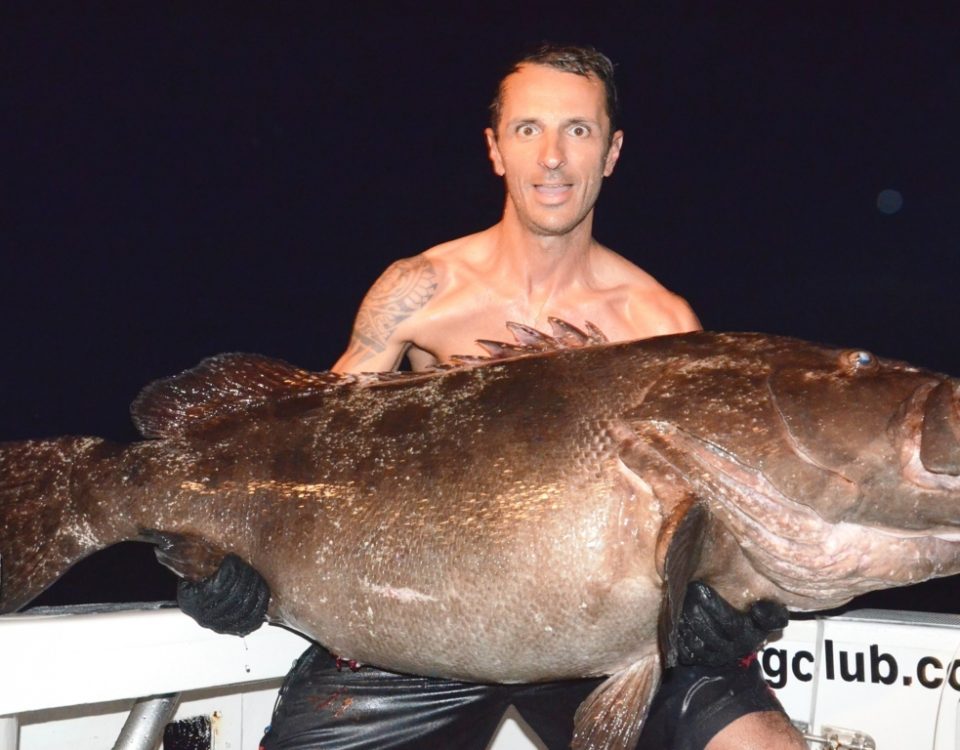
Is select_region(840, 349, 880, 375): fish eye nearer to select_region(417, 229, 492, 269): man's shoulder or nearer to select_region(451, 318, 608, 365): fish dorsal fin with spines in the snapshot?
select_region(451, 318, 608, 365): fish dorsal fin with spines

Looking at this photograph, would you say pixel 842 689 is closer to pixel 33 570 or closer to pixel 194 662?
pixel 194 662

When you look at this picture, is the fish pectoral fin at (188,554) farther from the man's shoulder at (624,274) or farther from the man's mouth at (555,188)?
the man's shoulder at (624,274)

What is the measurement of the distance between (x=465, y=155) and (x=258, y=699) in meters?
43.0

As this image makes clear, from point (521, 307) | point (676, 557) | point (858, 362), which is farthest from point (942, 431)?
point (521, 307)

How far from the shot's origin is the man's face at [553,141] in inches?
171

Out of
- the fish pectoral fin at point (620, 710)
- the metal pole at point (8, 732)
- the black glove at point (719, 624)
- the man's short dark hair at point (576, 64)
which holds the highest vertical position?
the man's short dark hair at point (576, 64)

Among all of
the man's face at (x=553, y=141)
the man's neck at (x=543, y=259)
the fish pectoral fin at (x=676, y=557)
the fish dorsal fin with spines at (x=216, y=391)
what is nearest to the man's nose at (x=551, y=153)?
the man's face at (x=553, y=141)

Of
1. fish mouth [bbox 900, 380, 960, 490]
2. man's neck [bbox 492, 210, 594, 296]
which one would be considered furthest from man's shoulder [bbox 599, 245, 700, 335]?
fish mouth [bbox 900, 380, 960, 490]

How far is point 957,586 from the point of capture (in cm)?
2808

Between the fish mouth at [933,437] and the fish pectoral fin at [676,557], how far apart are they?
0.54m

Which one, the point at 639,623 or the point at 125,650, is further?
Answer: the point at 125,650

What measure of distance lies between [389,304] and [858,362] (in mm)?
2319

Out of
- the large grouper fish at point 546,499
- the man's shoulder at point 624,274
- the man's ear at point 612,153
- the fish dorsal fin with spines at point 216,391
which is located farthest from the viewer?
the man's shoulder at point 624,274

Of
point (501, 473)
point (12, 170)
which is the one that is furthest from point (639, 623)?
point (12, 170)
